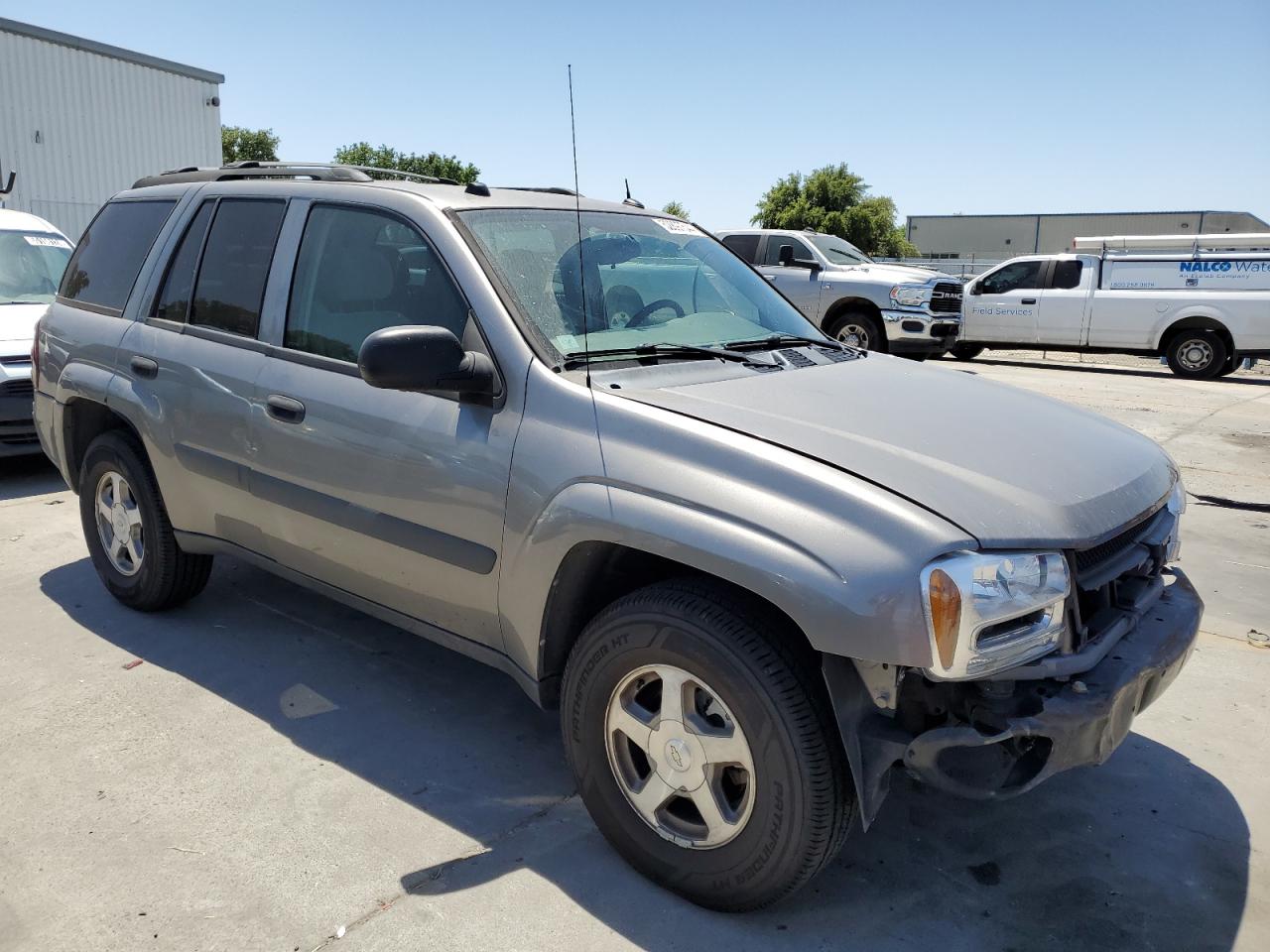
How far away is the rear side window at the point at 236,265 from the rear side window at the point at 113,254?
484mm

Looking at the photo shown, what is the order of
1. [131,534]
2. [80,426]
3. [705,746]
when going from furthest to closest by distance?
[80,426], [131,534], [705,746]

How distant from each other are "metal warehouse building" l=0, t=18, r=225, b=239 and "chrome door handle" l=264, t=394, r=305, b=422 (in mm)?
17128

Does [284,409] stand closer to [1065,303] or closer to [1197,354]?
[1065,303]

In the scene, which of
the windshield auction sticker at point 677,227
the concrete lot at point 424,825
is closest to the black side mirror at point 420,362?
the concrete lot at point 424,825

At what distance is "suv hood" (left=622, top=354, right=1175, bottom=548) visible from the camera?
229cm

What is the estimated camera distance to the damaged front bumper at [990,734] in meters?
2.19

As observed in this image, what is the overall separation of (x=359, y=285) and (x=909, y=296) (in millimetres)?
11622

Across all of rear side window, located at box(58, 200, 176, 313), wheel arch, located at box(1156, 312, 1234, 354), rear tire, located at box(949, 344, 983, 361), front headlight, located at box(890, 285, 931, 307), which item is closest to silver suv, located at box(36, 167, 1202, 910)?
rear side window, located at box(58, 200, 176, 313)

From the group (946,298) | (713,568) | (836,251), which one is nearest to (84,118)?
(836,251)

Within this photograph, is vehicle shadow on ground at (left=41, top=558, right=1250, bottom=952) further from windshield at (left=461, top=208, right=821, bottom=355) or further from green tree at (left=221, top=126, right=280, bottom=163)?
green tree at (left=221, top=126, right=280, bottom=163)

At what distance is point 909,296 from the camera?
13789 millimetres

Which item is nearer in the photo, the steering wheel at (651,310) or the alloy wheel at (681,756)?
the alloy wheel at (681,756)

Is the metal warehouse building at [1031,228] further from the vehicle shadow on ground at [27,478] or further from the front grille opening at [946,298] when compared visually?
the vehicle shadow on ground at [27,478]

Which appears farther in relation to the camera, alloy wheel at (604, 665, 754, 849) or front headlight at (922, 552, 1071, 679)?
alloy wheel at (604, 665, 754, 849)
